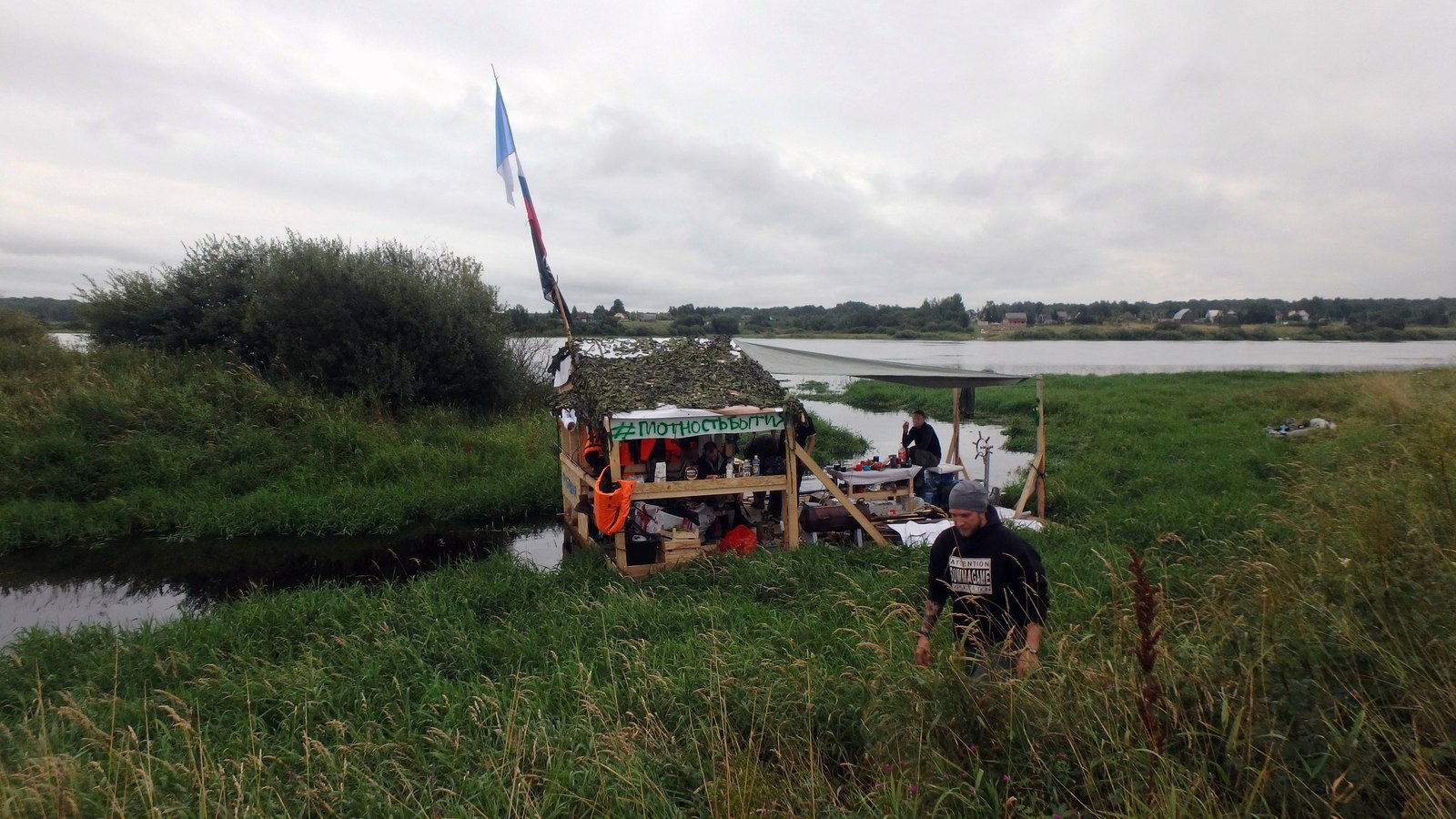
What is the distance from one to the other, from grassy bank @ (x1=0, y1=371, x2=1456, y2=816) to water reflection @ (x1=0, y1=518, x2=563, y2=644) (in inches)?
54.1

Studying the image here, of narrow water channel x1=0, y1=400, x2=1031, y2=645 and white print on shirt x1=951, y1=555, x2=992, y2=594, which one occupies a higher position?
white print on shirt x1=951, y1=555, x2=992, y2=594

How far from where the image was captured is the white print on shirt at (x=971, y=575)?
3.66 meters

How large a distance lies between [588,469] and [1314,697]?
7.38m

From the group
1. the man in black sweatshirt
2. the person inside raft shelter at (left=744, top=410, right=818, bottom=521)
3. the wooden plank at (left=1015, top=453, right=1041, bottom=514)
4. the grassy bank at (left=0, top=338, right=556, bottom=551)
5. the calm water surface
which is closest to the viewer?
the man in black sweatshirt

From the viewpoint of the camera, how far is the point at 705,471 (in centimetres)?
879

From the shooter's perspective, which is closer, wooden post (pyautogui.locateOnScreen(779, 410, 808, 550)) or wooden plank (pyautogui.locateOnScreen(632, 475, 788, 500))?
wooden plank (pyautogui.locateOnScreen(632, 475, 788, 500))

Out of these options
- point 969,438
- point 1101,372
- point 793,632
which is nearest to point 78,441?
point 793,632

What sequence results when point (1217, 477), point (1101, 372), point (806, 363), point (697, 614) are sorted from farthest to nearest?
point (1101, 372) < point (1217, 477) < point (806, 363) < point (697, 614)

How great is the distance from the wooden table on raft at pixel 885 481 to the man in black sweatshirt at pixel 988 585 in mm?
→ 5325

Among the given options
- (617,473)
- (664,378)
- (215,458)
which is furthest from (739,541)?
(215,458)

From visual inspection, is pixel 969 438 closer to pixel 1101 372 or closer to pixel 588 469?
pixel 588 469

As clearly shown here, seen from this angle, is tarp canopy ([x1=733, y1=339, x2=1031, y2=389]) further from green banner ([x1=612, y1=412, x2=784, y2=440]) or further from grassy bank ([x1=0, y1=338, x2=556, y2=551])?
grassy bank ([x1=0, y1=338, x2=556, y2=551])

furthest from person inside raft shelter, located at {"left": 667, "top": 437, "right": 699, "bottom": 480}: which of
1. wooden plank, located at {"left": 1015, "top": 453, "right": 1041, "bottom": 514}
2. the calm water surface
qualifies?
the calm water surface

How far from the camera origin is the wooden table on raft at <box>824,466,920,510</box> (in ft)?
30.2
